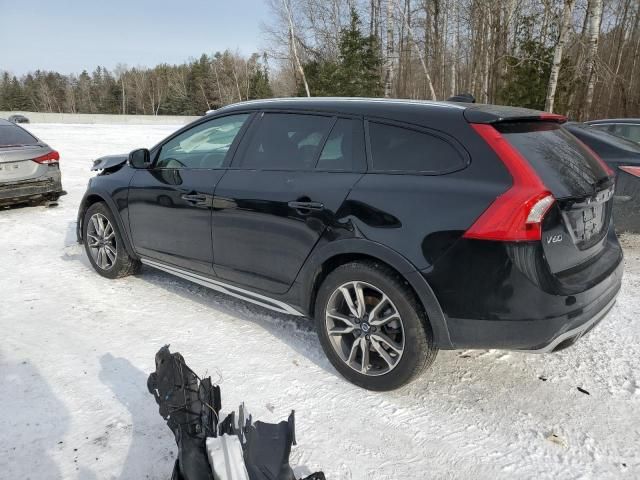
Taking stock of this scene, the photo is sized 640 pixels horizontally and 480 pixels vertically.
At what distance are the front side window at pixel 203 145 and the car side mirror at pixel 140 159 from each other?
0.10 meters

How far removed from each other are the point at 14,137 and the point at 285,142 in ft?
21.1

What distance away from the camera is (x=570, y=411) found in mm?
2672

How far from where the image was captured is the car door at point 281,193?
289 cm

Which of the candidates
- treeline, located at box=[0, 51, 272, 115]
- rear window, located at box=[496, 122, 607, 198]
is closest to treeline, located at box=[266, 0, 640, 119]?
rear window, located at box=[496, 122, 607, 198]

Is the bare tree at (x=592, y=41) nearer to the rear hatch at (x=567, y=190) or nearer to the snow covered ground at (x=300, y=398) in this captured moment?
the snow covered ground at (x=300, y=398)

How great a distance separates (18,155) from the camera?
720 cm

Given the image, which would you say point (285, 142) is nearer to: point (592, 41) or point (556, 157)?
point (556, 157)

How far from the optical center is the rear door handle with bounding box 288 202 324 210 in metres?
2.87

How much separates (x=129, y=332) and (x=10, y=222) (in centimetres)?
469

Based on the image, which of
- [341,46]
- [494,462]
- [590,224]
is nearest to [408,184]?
[590,224]

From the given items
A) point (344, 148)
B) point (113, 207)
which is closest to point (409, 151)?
point (344, 148)

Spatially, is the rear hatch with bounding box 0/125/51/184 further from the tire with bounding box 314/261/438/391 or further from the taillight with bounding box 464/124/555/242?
the taillight with bounding box 464/124/555/242

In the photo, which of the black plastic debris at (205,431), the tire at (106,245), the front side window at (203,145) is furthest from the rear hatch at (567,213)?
the tire at (106,245)

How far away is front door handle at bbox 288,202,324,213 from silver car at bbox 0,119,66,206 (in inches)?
239
